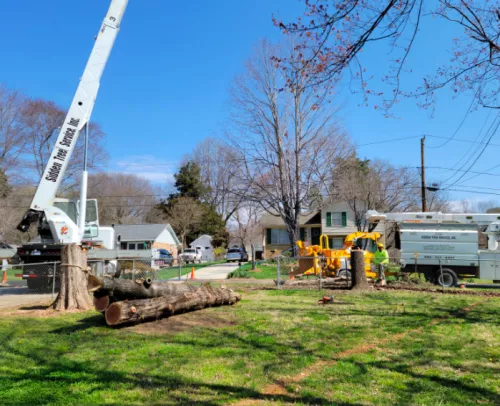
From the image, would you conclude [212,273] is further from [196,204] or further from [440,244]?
[196,204]

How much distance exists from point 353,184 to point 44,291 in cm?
2657

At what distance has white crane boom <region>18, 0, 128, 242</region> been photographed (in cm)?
1580

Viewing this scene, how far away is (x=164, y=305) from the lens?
9.00 m

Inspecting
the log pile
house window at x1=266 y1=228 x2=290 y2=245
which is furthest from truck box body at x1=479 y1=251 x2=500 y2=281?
house window at x1=266 y1=228 x2=290 y2=245

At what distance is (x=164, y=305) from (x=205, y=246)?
50.9 meters

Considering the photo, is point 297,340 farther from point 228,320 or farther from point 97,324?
point 97,324

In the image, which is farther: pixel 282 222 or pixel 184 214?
pixel 184 214

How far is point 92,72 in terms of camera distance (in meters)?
15.9

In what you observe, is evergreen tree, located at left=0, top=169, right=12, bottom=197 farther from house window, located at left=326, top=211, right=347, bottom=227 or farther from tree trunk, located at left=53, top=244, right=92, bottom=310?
tree trunk, located at left=53, top=244, right=92, bottom=310

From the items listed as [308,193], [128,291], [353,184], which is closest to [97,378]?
[128,291]

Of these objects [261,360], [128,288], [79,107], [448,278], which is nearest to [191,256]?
[448,278]

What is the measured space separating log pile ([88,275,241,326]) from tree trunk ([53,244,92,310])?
1326mm

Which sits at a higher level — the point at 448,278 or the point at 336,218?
the point at 336,218

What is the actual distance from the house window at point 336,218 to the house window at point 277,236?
515 centimetres
